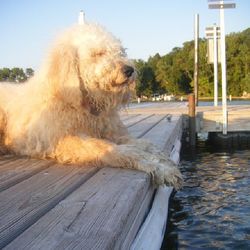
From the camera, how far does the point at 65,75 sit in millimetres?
3684

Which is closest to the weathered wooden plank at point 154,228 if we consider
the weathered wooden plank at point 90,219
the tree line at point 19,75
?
the weathered wooden plank at point 90,219

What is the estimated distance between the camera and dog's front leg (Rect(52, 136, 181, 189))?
3.07m

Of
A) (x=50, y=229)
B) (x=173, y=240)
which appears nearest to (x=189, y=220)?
(x=173, y=240)

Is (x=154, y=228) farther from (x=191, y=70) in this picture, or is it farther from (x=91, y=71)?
(x=191, y=70)

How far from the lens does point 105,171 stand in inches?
122

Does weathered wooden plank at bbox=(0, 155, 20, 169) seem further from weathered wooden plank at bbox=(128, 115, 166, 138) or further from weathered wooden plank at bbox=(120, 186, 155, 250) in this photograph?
weathered wooden plank at bbox=(128, 115, 166, 138)

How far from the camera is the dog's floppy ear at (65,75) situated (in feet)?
12.1

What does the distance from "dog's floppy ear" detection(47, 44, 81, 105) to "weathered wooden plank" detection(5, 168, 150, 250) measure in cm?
110

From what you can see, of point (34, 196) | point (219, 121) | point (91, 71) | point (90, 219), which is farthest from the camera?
point (219, 121)

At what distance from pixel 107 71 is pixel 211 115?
8.71 m

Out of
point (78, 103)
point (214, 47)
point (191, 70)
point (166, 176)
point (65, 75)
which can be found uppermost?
point (191, 70)

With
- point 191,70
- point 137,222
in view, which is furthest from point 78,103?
point 191,70

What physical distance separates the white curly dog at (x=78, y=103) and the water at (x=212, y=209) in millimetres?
1342

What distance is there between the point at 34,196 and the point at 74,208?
0.33 m
